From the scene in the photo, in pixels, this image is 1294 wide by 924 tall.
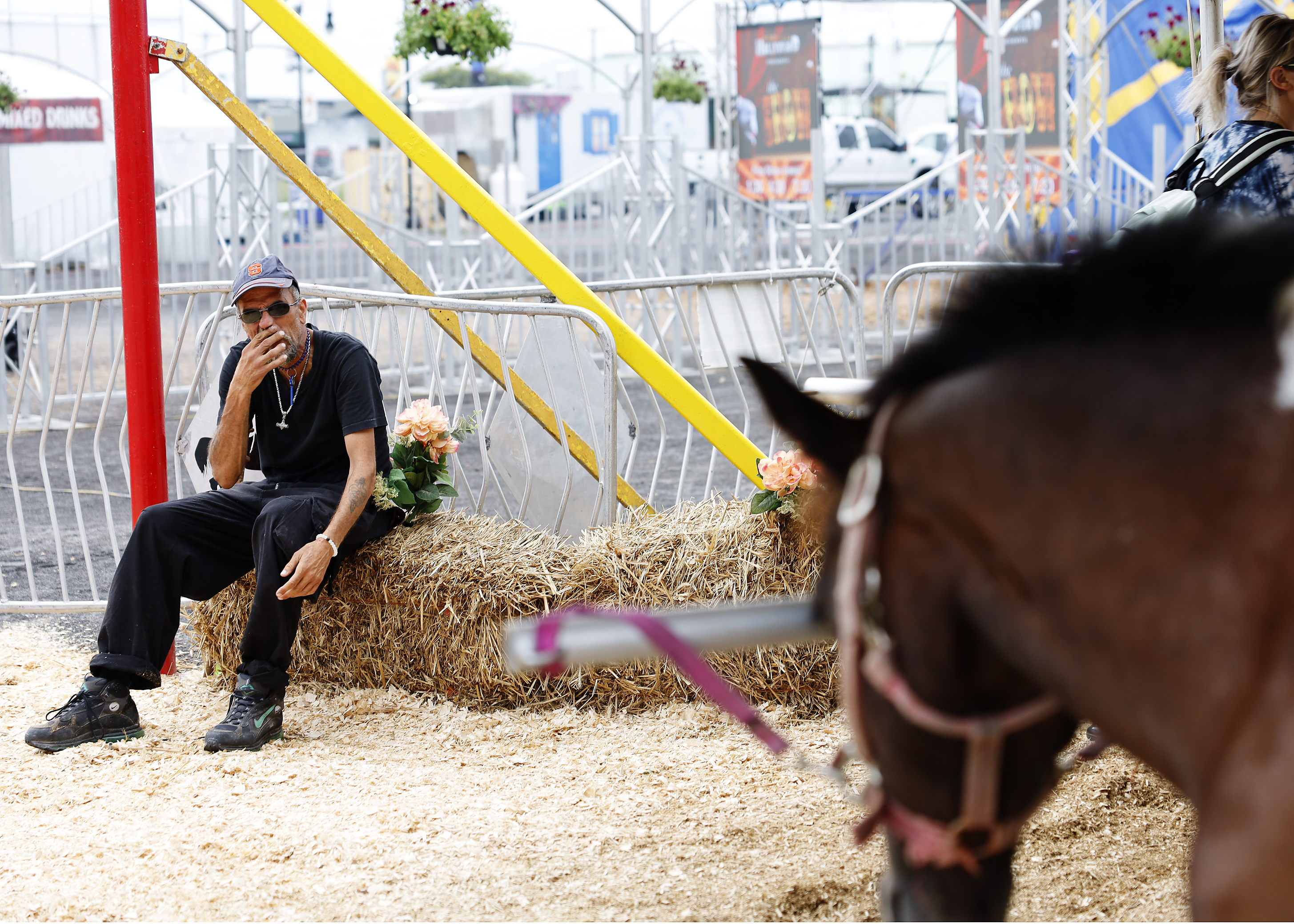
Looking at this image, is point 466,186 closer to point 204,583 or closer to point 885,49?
point 204,583

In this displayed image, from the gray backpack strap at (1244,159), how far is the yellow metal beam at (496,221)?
1752 millimetres

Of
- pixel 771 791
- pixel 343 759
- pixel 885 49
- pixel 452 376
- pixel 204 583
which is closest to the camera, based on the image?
pixel 771 791

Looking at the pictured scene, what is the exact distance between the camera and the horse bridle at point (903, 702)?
1168mm

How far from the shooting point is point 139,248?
13.4 ft

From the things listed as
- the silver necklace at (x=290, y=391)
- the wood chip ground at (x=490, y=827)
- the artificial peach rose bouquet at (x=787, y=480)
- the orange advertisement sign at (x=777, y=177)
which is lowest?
the wood chip ground at (x=490, y=827)

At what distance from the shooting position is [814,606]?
128cm

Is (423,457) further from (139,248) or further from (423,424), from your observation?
(139,248)

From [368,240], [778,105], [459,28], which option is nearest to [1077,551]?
[368,240]

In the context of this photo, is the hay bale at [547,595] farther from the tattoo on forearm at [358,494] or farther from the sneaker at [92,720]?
the sneaker at [92,720]

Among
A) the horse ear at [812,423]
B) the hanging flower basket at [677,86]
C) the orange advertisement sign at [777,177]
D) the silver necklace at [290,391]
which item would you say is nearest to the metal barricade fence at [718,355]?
the horse ear at [812,423]

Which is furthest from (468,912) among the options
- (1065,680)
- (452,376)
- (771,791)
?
(452,376)

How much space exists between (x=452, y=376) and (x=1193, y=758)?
31.6ft

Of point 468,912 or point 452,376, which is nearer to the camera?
point 468,912

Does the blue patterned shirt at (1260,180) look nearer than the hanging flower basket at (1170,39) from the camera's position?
Yes
